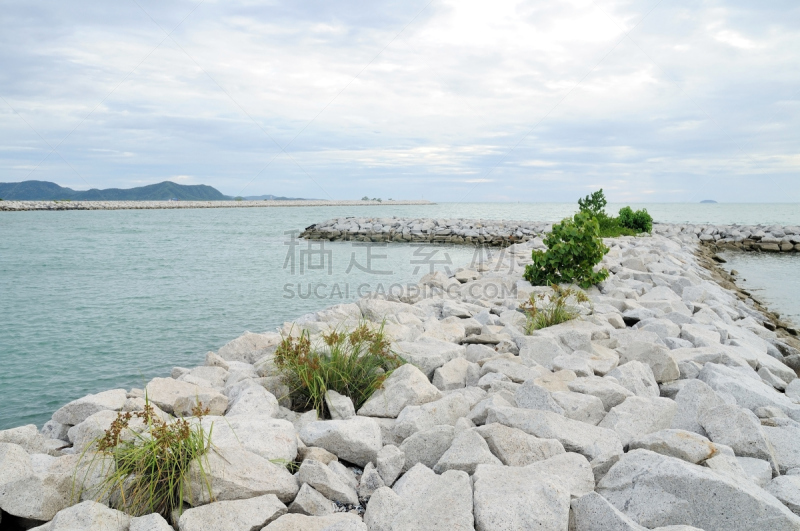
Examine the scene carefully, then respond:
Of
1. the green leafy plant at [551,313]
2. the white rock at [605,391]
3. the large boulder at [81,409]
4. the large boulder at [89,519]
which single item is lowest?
the large boulder at [81,409]

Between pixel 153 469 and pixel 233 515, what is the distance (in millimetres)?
458

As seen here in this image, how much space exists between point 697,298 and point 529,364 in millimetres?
4100

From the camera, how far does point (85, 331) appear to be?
6.52 m

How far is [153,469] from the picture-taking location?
2277mm

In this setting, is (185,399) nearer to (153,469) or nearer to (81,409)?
(81,409)

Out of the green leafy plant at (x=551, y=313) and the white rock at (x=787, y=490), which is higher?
the green leafy plant at (x=551, y=313)

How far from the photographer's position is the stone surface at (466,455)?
2410 mm

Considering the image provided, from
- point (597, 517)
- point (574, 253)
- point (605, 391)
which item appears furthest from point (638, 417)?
point (574, 253)

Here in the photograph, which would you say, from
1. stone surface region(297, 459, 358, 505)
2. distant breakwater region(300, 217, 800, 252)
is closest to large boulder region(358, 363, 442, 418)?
stone surface region(297, 459, 358, 505)

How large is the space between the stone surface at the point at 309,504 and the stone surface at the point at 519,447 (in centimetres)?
85

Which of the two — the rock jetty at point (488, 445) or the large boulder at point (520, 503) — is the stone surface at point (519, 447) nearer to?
the rock jetty at point (488, 445)

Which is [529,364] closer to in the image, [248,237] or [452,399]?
[452,399]

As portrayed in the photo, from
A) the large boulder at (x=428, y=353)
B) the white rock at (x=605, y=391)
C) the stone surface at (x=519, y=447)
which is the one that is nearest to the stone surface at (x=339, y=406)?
the large boulder at (x=428, y=353)

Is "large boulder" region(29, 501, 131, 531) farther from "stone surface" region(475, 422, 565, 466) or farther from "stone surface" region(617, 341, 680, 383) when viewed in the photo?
"stone surface" region(617, 341, 680, 383)
